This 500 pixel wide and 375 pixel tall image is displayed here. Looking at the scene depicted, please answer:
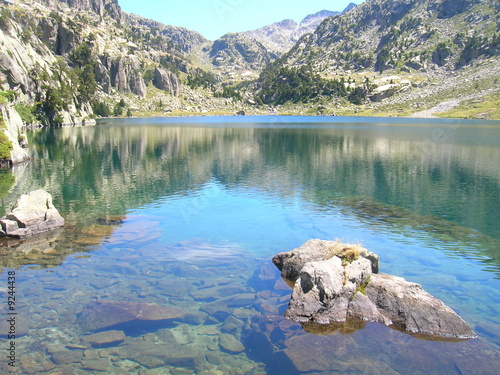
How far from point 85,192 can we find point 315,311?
107 ft

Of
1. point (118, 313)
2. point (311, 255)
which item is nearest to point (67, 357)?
point (118, 313)

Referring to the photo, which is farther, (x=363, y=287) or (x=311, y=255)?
(x=311, y=255)

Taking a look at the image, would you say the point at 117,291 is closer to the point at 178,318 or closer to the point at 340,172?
the point at 178,318

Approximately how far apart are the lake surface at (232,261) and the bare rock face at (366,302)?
673 mm

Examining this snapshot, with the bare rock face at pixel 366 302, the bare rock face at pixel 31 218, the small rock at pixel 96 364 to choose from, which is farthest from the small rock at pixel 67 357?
the bare rock face at pixel 31 218

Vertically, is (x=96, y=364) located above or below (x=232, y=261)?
above

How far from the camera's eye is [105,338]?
47.6 feet

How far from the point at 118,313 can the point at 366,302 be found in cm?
1105

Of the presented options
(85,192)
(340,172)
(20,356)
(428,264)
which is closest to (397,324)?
(428,264)

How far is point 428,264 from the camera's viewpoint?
2267cm

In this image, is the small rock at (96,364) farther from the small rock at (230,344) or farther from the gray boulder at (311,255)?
the gray boulder at (311,255)

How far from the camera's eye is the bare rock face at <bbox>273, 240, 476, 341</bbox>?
1543 cm

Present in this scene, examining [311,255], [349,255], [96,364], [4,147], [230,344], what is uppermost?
[4,147]

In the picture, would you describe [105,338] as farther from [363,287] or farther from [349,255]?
[349,255]
